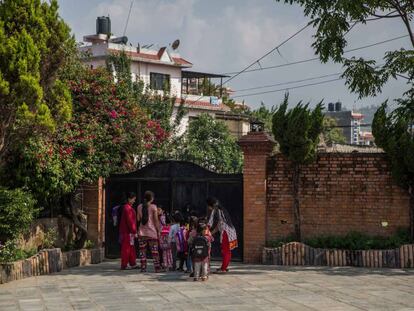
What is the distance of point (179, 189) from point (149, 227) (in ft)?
8.93

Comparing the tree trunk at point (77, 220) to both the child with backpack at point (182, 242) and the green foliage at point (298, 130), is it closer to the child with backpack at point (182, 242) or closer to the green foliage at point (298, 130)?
the child with backpack at point (182, 242)

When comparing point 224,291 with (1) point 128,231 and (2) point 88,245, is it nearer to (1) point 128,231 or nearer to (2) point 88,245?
(1) point 128,231

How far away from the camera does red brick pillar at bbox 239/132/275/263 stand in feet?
56.9

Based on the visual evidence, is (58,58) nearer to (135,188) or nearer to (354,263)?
(135,188)

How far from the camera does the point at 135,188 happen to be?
1875 cm

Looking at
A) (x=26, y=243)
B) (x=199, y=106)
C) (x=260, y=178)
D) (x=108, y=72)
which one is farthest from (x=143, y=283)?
(x=199, y=106)

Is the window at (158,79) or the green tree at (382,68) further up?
the window at (158,79)

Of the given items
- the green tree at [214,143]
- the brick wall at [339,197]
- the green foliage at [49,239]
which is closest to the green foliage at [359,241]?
the brick wall at [339,197]

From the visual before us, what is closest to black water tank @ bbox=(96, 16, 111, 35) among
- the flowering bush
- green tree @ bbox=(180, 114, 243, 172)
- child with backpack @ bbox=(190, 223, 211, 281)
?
green tree @ bbox=(180, 114, 243, 172)

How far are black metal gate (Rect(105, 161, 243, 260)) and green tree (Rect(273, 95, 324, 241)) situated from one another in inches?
54.2

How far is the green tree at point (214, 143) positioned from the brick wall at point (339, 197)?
77.5ft

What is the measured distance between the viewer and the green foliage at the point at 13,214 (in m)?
14.2

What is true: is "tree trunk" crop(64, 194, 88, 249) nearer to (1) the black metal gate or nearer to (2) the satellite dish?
(1) the black metal gate

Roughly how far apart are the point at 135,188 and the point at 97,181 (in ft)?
3.16
